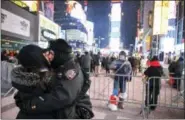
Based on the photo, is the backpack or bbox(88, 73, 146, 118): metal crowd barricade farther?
bbox(88, 73, 146, 118): metal crowd barricade

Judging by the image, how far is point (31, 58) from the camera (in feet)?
4.30

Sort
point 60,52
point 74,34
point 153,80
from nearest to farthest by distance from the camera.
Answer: point 60,52 < point 74,34 < point 153,80

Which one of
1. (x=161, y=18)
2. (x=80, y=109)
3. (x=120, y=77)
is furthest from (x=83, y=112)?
(x=161, y=18)

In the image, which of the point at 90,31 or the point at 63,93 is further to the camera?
the point at 90,31

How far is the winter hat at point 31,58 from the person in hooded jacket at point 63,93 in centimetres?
9

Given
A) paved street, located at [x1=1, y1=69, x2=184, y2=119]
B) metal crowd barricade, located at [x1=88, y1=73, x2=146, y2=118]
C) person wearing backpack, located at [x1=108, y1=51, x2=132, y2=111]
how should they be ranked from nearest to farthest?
1. paved street, located at [x1=1, y1=69, x2=184, y2=119]
2. person wearing backpack, located at [x1=108, y1=51, x2=132, y2=111]
3. metal crowd barricade, located at [x1=88, y1=73, x2=146, y2=118]

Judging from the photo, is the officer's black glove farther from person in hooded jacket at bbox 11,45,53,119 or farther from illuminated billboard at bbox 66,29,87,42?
illuminated billboard at bbox 66,29,87,42

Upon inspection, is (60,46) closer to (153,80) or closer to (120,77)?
(153,80)

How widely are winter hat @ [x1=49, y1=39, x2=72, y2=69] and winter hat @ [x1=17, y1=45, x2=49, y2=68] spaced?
9 cm

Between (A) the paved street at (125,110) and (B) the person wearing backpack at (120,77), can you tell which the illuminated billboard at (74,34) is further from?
(A) the paved street at (125,110)

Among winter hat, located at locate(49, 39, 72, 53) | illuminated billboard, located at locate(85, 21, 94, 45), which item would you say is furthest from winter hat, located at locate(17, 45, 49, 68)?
illuminated billboard, located at locate(85, 21, 94, 45)

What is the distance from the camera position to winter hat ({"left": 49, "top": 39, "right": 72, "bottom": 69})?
1.40 meters

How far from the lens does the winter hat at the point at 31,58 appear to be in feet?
4.31

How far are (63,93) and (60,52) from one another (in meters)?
0.24
